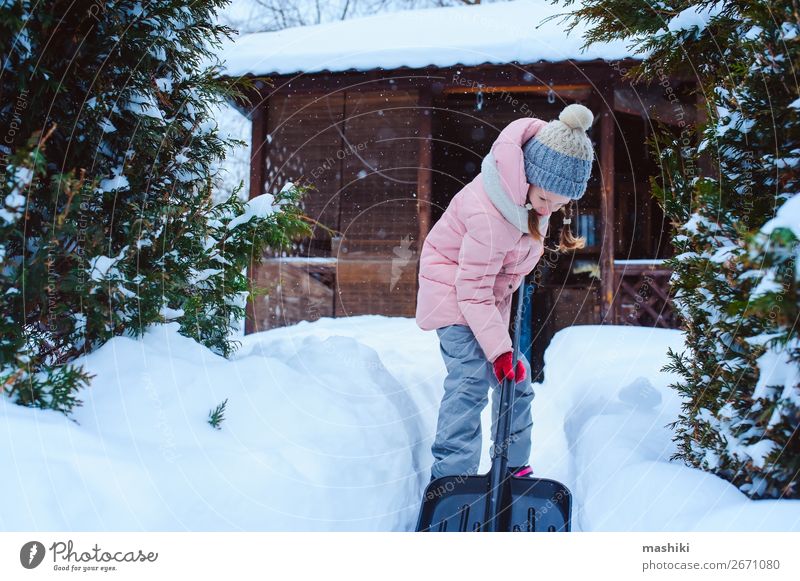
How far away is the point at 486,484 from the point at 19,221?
77.8 inches

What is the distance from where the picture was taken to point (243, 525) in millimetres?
2088

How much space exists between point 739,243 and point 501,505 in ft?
4.22

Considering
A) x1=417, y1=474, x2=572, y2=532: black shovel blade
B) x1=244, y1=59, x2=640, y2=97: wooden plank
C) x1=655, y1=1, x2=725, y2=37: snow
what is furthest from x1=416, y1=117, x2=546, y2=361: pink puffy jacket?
x1=244, y1=59, x2=640, y2=97: wooden plank

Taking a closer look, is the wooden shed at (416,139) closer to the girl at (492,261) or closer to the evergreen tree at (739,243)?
the girl at (492,261)

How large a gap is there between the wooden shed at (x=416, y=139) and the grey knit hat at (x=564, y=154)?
3732 mm

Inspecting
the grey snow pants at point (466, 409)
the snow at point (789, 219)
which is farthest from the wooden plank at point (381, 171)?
the snow at point (789, 219)

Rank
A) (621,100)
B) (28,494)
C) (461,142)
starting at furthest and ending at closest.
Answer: (461,142)
(621,100)
(28,494)

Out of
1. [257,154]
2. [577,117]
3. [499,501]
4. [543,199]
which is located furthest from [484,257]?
[257,154]

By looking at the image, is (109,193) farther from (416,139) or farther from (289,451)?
(416,139)

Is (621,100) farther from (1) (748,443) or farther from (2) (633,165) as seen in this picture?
(1) (748,443)

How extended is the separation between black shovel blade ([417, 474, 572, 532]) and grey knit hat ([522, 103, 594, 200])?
123 cm

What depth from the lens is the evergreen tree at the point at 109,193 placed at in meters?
2.08

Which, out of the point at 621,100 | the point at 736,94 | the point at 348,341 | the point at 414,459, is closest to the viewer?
the point at 736,94

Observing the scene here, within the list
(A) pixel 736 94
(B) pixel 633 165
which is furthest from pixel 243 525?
(B) pixel 633 165
